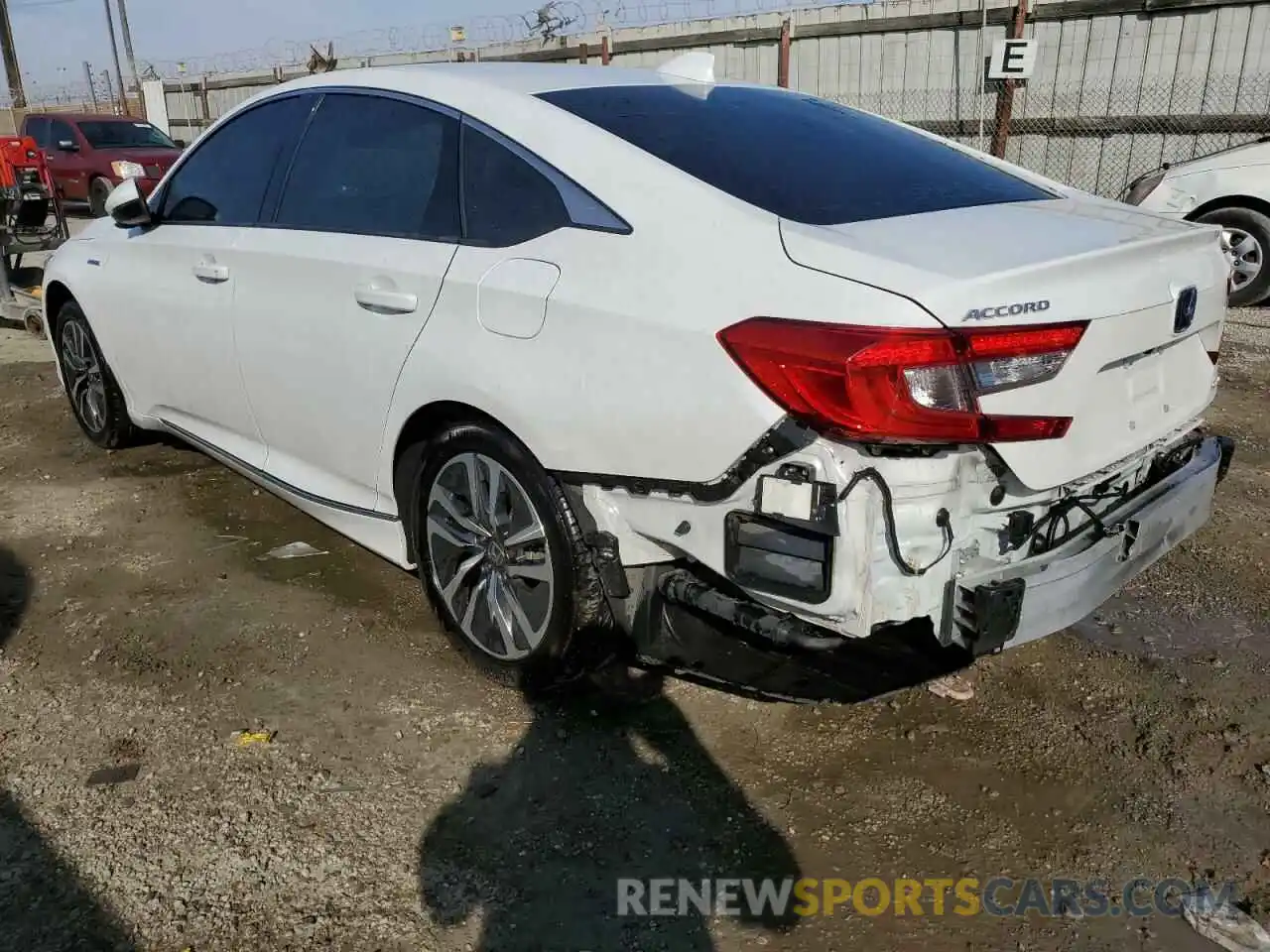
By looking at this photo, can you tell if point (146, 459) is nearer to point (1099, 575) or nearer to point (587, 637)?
point (587, 637)

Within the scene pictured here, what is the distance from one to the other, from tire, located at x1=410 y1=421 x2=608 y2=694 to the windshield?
16777 mm

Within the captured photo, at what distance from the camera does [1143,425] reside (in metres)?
2.58

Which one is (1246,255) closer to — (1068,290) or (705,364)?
(1068,290)

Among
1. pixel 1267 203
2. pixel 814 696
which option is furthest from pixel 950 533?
pixel 1267 203

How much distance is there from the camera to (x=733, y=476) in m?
2.27

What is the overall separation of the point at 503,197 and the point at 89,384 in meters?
3.30

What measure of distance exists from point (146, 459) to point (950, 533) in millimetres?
4397

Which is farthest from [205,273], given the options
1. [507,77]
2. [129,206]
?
[507,77]

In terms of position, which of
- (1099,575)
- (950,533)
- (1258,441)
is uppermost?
(950,533)

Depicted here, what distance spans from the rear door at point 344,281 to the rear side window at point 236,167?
157 mm

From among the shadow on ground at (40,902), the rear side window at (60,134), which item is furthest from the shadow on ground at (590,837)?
the rear side window at (60,134)

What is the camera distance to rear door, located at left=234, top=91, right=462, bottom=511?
3.02 meters

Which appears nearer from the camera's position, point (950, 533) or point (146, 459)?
point (950, 533)

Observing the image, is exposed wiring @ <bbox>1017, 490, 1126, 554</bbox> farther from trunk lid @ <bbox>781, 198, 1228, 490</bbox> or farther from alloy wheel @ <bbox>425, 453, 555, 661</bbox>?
alloy wheel @ <bbox>425, 453, 555, 661</bbox>
